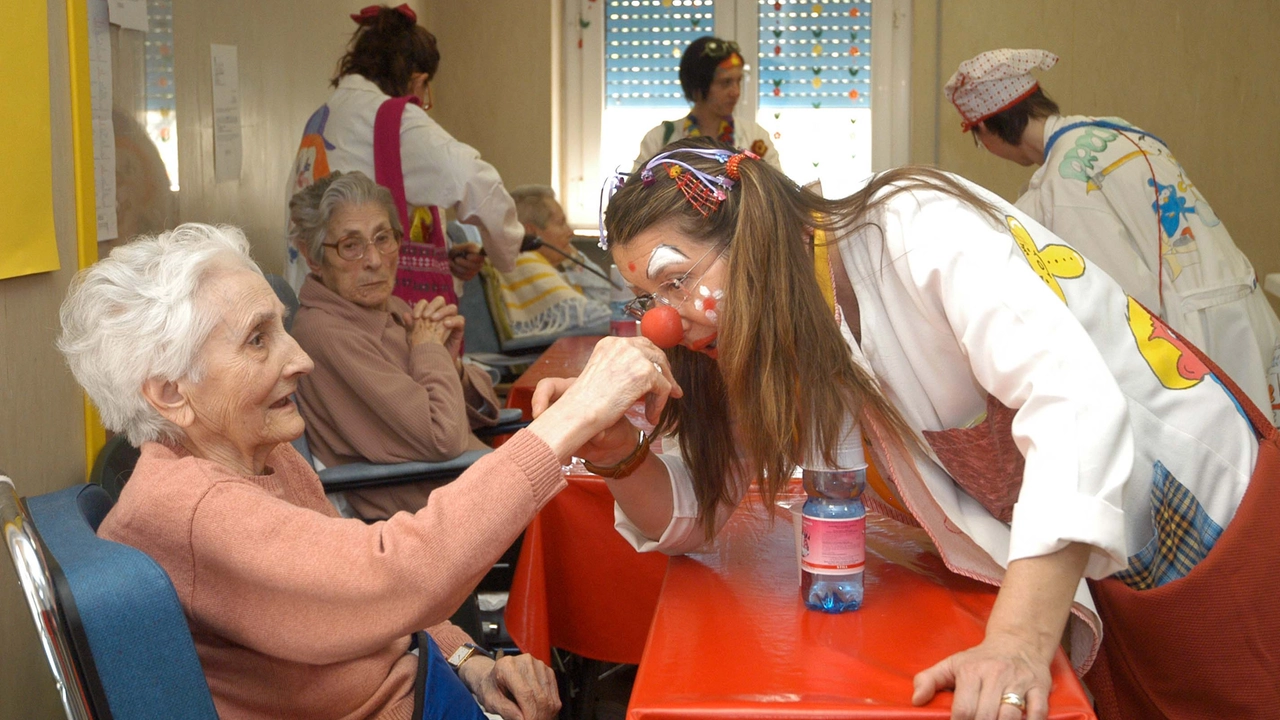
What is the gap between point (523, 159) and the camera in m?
6.18

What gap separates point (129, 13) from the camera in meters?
2.44

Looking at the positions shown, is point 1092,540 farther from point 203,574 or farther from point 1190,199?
point 1190,199

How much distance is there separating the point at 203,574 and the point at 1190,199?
2657 millimetres

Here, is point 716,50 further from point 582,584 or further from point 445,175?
point 582,584

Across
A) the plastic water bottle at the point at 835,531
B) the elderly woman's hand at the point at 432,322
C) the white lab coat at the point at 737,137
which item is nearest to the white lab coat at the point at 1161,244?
the elderly woman's hand at the point at 432,322

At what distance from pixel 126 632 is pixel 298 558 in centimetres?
18

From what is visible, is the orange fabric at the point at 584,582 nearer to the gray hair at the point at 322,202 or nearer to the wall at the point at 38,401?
the wall at the point at 38,401

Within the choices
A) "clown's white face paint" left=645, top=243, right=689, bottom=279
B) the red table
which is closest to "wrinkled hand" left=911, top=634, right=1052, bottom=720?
"clown's white face paint" left=645, top=243, right=689, bottom=279

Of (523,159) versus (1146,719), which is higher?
(523,159)

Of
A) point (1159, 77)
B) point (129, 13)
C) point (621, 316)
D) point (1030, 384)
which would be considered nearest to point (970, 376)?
point (1030, 384)

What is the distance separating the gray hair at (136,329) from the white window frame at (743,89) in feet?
16.2

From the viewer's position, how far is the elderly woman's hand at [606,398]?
1291 mm

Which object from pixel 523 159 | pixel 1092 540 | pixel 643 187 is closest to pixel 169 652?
pixel 643 187

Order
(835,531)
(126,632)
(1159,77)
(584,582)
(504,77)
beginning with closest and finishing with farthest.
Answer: (126,632) → (835,531) → (584,582) → (1159,77) → (504,77)
